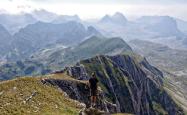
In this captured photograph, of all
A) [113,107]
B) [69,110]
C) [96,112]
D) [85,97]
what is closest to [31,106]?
[69,110]

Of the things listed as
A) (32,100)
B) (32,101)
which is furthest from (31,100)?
(32,101)

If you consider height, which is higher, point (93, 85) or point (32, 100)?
point (93, 85)

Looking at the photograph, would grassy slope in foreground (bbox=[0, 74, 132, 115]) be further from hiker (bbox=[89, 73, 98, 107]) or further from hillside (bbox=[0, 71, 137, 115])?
hiker (bbox=[89, 73, 98, 107])

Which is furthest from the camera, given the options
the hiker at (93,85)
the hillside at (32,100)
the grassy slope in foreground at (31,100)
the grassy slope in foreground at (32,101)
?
the grassy slope in foreground at (31,100)

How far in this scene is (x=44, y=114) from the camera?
204ft

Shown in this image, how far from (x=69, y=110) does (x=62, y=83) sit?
43.2 meters

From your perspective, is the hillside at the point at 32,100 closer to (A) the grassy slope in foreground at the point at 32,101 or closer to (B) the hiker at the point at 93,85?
(A) the grassy slope in foreground at the point at 32,101

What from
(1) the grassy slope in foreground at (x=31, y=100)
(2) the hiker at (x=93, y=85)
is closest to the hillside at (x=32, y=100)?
(1) the grassy slope in foreground at (x=31, y=100)

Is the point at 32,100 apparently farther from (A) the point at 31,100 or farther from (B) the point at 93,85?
(B) the point at 93,85

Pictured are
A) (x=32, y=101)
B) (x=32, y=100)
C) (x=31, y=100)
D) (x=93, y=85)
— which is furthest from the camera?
(x=32, y=100)

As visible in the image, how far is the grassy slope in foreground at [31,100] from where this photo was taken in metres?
62.4

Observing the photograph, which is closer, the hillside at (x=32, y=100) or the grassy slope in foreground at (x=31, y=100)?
the hillside at (x=32, y=100)

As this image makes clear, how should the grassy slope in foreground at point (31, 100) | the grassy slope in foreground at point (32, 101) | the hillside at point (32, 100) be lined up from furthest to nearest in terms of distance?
the grassy slope in foreground at point (31, 100)
the grassy slope in foreground at point (32, 101)
the hillside at point (32, 100)

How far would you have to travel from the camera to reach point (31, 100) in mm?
69562
